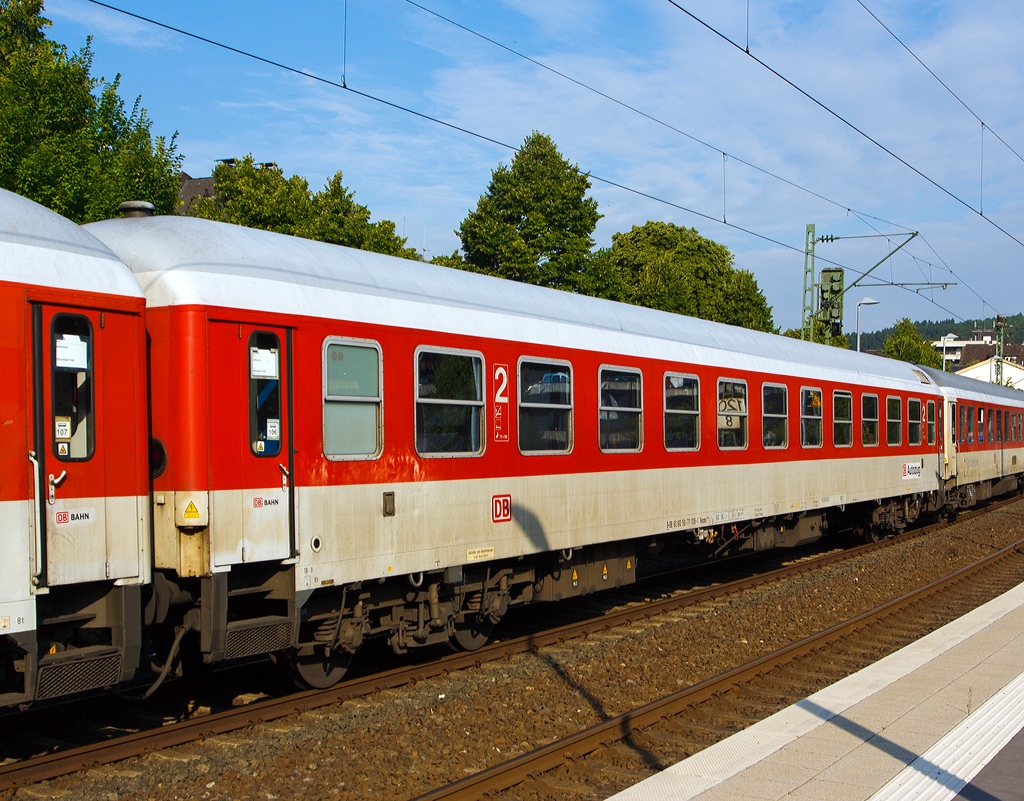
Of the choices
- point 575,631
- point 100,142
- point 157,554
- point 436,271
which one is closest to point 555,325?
point 436,271

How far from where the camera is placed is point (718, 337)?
544 inches

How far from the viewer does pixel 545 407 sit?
10.1 meters

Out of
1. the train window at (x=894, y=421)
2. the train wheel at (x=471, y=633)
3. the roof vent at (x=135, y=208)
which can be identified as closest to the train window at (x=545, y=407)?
the train wheel at (x=471, y=633)

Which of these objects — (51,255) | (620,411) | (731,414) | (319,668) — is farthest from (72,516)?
(731,414)

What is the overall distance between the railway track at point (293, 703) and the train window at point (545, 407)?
205cm

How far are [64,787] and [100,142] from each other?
1153 centimetres

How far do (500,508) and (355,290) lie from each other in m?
2.58

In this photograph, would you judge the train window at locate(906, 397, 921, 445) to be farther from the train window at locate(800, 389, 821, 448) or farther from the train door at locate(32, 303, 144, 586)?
the train door at locate(32, 303, 144, 586)

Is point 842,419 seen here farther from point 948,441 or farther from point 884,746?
point 884,746

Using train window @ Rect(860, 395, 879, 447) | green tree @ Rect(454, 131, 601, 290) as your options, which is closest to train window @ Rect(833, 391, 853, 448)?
train window @ Rect(860, 395, 879, 447)

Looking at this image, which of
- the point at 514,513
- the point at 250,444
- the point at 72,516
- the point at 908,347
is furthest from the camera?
the point at 908,347

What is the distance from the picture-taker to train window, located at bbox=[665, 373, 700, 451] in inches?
481

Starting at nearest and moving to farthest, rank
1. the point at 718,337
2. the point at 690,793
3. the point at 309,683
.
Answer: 1. the point at 690,793
2. the point at 309,683
3. the point at 718,337

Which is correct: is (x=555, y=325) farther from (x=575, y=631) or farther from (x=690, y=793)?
(x=690, y=793)
